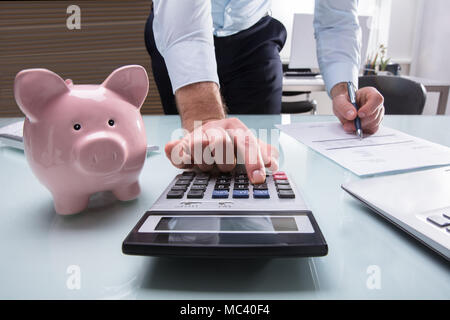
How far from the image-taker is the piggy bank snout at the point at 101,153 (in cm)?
24

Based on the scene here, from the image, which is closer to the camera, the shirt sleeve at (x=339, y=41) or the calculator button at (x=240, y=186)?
the calculator button at (x=240, y=186)

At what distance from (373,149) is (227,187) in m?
0.31

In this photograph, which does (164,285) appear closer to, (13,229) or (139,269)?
(139,269)

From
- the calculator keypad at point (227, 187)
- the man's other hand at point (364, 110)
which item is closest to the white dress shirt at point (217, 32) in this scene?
the man's other hand at point (364, 110)

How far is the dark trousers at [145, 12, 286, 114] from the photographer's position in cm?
82

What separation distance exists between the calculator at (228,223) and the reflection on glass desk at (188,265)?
0.02 m

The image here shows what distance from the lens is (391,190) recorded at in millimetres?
295

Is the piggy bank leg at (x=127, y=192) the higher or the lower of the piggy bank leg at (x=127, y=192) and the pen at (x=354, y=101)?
the lower

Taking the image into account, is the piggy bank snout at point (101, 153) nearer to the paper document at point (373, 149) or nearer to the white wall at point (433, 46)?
the paper document at point (373, 149)

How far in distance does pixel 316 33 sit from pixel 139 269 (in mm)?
837

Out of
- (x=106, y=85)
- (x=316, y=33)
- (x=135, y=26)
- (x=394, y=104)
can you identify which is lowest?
(x=394, y=104)

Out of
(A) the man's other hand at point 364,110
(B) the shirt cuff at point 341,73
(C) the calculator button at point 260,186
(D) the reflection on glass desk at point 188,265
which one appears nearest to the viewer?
(D) the reflection on glass desk at point 188,265

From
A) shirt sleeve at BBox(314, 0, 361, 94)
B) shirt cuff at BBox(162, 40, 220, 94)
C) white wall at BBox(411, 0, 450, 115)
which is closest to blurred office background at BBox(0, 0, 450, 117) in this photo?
shirt sleeve at BBox(314, 0, 361, 94)
